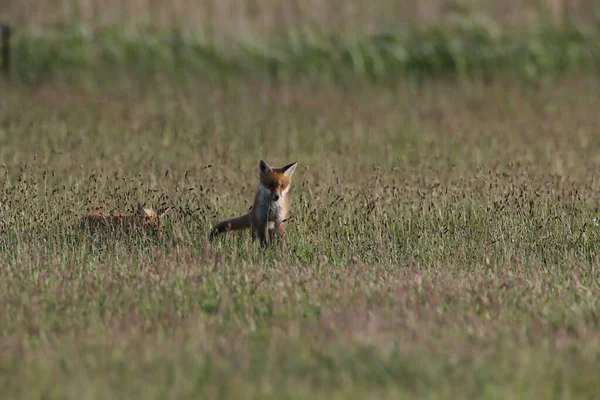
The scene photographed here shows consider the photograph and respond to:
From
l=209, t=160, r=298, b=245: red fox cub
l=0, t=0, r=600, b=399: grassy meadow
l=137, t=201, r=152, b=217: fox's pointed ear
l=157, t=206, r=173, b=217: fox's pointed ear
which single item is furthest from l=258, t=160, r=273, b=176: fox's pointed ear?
l=137, t=201, r=152, b=217: fox's pointed ear

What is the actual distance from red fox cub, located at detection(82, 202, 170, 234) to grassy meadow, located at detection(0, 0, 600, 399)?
0.11 meters

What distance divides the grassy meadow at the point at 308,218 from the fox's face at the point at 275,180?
19.9 inches

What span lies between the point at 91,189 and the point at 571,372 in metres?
7.03

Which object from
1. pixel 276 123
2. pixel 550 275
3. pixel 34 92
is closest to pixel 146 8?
pixel 34 92

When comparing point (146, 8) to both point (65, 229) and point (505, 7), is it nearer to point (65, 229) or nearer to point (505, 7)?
point (505, 7)

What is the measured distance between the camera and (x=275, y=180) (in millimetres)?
10039

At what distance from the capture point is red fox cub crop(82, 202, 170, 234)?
10.4 metres

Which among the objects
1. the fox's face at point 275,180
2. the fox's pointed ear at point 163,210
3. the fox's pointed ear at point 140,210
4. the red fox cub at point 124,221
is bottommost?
the red fox cub at point 124,221

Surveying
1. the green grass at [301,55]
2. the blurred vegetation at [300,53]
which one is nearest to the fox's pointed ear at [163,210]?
the green grass at [301,55]

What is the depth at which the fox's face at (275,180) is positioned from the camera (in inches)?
393

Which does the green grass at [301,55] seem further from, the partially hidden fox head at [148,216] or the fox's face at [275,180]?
the fox's face at [275,180]

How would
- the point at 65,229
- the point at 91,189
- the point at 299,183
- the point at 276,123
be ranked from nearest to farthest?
the point at 65,229 → the point at 91,189 → the point at 299,183 → the point at 276,123

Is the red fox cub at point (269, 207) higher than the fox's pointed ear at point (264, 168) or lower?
lower

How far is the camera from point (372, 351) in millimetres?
6418
